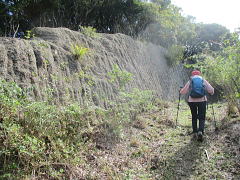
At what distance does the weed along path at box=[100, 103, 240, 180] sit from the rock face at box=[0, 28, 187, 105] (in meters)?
1.91

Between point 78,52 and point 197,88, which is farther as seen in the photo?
point 78,52

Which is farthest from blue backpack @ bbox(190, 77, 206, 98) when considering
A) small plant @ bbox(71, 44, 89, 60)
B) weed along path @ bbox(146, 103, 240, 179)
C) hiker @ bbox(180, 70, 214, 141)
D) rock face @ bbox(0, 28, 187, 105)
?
small plant @ bbox(71, 44, 89, 60)

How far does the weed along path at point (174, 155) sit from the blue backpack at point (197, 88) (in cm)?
126

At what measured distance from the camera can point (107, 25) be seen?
14984mm

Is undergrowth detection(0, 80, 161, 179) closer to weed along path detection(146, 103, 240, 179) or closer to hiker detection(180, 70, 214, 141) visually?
weed along path detection(146, 103, 240, 179)

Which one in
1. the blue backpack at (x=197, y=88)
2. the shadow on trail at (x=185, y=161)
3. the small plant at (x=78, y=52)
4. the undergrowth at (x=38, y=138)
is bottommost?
the shadow on trail at (x=185, y=161)

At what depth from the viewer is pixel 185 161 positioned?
13.7 feet

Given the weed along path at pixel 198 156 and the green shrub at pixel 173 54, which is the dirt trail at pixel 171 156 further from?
the green shrub at pixel 173 54

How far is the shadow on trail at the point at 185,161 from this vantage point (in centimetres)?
371

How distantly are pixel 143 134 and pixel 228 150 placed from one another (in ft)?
7.46

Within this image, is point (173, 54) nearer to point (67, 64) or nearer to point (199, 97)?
point (199, 97)

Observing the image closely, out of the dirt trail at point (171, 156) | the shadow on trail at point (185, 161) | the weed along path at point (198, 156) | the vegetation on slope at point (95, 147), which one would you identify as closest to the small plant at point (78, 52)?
the vegetation on slope at point (95, 147)

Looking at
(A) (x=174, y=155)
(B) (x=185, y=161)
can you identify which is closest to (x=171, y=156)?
(A) (x=174, y=155)

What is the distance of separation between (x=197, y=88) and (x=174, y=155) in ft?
6.56
